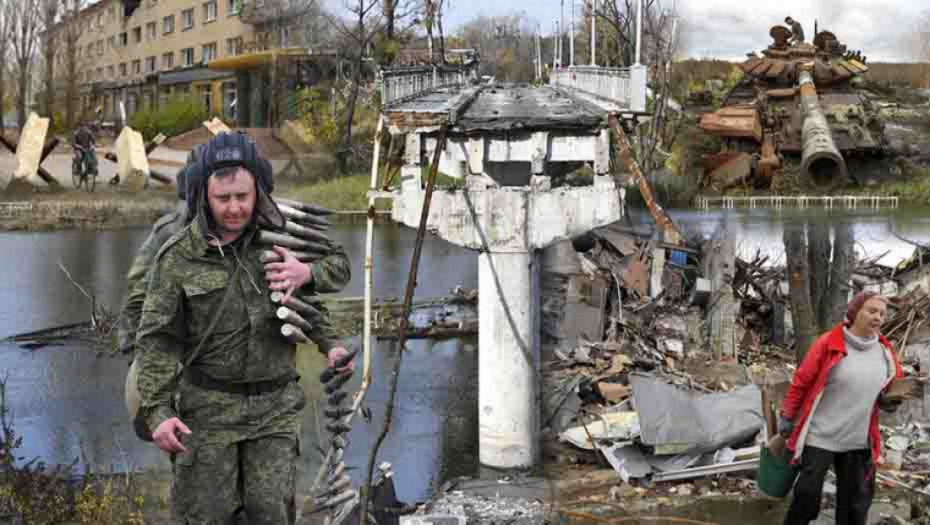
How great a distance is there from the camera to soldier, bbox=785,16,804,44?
874 inches

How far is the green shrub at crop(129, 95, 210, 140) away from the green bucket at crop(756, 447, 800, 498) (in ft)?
54.6

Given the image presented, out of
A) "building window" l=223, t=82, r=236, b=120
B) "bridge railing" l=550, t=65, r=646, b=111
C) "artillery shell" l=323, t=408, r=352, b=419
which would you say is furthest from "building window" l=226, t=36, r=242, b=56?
"artillery shell" l=323, t=408, r=352, b=419

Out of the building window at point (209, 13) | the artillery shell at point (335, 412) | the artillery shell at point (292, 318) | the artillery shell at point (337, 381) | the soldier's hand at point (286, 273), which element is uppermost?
the building window at point (209, 13)

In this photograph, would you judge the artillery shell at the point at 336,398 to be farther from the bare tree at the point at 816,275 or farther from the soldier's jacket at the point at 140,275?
the bare tree at the point at 816,275

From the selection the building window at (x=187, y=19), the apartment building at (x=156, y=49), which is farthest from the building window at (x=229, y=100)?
the building window at (x=187, y=19)

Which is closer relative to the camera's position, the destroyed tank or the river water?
the river water

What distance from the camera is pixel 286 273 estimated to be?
365 cm

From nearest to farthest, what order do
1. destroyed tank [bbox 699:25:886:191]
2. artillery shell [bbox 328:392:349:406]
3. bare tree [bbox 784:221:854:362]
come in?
artillery shell [bbox 328:392:349:406], bare tree [bbox 784:221:854:362], destroyed tank [bbox 699:25:886:191]

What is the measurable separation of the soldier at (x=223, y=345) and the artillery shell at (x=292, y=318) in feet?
0.26

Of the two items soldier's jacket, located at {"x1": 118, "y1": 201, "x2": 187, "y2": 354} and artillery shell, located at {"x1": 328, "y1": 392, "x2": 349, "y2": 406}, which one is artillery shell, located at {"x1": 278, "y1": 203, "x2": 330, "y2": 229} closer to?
soldier's jacket, located at {"x1": 118, "y1": 201, "x2": 187, "y2": 354}

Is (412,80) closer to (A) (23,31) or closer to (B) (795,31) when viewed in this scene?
(B) (795,31)

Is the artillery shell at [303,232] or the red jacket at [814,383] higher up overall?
the artillery shell at [303,232]

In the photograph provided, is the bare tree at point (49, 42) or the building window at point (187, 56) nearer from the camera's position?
the building window at point (187, 56)

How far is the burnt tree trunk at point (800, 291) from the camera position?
1205cm
